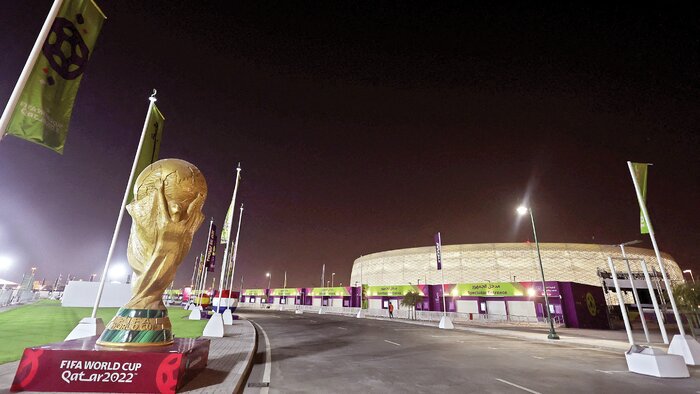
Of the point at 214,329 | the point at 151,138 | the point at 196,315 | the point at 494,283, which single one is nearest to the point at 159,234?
the point at 151,138

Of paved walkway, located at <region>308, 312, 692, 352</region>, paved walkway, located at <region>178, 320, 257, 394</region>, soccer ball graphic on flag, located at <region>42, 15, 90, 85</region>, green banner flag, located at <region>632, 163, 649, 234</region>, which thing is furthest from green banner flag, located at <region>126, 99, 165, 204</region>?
paved walkway, located at <region>308, 312, 692, 352</region>

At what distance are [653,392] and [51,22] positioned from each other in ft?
49.0

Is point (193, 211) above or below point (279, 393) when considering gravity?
above

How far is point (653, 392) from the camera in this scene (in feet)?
24.3

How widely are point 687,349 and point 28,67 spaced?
63.6ft

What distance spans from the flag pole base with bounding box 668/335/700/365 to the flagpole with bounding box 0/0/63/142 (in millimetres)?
18984

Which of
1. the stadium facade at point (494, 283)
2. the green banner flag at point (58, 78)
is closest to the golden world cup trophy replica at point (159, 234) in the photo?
the green banner flag at point (58, 78)

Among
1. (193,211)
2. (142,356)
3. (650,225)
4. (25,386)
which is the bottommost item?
(25,386)

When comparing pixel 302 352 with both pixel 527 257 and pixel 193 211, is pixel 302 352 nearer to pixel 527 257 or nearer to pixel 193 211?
pixel 193 211

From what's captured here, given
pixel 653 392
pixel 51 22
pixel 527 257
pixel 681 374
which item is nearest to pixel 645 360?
pixel 681 374

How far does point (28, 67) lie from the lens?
Result: 18.7 ft

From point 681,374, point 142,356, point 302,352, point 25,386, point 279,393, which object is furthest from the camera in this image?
point 302,352

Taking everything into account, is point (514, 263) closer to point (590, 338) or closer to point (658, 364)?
point (590, 338)

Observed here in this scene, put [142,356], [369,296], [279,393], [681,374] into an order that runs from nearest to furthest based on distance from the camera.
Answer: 1. [142,356]
2. [279,393]
3. [681,374]
4. [369,296]
